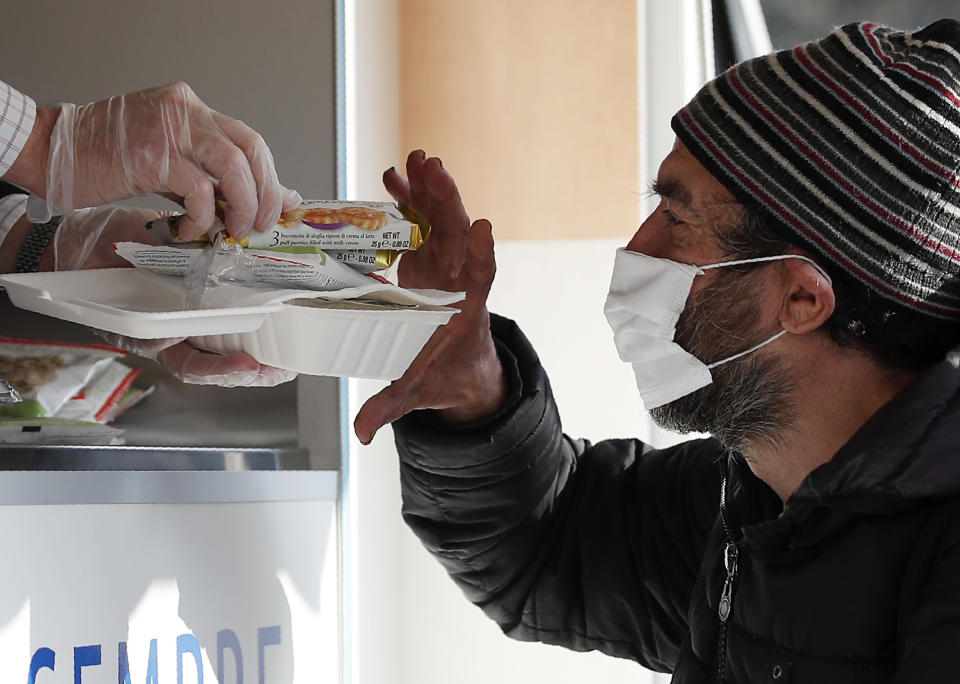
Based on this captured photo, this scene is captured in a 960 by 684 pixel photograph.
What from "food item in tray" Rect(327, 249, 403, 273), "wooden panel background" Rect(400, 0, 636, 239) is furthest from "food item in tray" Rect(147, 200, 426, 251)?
"wooden panel background" Rect(400, 0, 636, 239)

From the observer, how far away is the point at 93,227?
110 cm

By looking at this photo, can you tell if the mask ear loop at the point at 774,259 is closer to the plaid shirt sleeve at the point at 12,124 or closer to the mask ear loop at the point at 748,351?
the mask ear loop at the point at 748,351

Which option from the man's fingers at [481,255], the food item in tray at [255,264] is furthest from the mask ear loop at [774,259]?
the food item in tray at [255,264]

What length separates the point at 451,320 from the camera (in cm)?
Answer: 137

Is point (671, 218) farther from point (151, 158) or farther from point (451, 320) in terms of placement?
point (151, 158)

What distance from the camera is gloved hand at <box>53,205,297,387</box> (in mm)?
1081

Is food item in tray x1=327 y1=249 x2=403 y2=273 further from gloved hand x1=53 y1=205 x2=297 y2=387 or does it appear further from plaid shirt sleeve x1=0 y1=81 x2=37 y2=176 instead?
plaid shirt sleeve x1=0 y1=81 x2=37 y2=176

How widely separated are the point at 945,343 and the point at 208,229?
0.84 metres

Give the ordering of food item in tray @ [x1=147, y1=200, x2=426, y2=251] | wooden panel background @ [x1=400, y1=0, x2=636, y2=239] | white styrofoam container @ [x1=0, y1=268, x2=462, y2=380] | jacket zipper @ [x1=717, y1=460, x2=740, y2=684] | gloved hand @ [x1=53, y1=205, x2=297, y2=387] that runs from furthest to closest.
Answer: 1. wooden panel background @ [x1=400, y1=0, x2=636, y2=239]
2. jacket zipper @ [x1=717, y1=460, x2=740, y2=684]
3. gloved hand @ [x1=53, y1=205, x2=297, y2=387]
4. food item in tray @ [x1=147, y1=200, x2=426, y2=251]
5. white styrofoam container @ [x1=0, y1=268, x2=462, y2=380]

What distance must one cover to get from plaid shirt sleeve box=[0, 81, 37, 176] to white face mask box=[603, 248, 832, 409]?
69 centimetres

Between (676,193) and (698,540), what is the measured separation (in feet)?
1.73

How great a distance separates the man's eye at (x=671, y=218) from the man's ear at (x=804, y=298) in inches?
5.7

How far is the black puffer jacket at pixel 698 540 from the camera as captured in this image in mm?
1006

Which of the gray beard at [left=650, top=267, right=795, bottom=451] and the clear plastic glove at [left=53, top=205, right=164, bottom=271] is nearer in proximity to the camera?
the clear plastic glove at [left=53, top=205, right=164, bottom=271]
